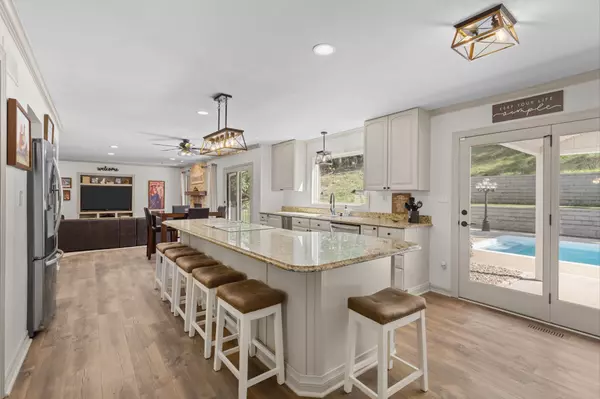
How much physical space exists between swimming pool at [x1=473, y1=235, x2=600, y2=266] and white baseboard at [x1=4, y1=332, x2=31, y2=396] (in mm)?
4254

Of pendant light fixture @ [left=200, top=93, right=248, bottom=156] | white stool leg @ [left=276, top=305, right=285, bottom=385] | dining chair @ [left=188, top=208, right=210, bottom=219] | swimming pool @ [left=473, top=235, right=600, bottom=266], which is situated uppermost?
pendant light fixture @ [left=200, top=93, right=248, bottom=156]

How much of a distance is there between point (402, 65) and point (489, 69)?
79cm

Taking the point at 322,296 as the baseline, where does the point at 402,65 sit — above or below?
above

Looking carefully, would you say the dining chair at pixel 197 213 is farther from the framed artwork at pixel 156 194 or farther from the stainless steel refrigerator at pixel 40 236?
the framed artwork at pixel 156 194

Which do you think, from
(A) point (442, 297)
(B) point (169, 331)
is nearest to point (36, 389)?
(B) point (169, 331)

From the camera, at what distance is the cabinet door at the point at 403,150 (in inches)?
149

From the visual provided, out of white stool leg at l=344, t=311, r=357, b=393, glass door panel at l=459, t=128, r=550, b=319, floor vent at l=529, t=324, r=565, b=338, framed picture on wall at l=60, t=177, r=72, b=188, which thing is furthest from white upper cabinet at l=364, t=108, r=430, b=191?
framed picture on wall at l=60, t=177, r=72, b=188

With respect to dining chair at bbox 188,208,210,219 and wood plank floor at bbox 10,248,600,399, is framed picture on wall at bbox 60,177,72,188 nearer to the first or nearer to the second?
dining chair at bbox 188,208,210,219

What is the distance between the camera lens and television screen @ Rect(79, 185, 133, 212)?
999cm

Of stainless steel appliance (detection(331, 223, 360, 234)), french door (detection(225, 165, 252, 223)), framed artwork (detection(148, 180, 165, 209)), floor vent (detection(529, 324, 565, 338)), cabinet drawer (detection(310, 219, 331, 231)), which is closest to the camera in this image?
floor vent (detection(529, 324, 565, 338))

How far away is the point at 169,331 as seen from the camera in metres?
2.71

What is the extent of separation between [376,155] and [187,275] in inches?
114

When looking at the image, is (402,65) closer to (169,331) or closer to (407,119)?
(407,119)

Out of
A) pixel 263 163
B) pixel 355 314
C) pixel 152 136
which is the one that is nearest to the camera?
pixel 355 314
